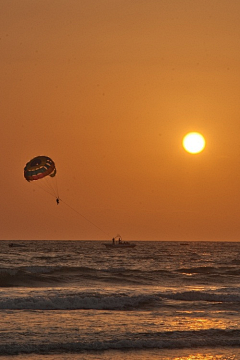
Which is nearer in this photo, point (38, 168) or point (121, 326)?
point (121, 326)

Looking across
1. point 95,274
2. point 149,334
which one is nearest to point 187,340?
point 149,334

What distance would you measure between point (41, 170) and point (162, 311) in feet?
70.2

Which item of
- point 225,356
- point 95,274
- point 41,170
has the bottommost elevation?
point 225,356

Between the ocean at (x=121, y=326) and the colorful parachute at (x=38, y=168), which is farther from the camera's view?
the colorful parachute at (x=38, y=168)

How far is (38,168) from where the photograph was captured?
4406cm

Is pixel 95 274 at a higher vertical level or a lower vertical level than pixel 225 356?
higher

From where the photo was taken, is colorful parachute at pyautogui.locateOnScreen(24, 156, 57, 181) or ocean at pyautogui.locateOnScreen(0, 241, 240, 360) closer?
ocean at pyautogui.locateOnScreen(0, 241, 240, 360)

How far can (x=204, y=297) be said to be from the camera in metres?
31.1

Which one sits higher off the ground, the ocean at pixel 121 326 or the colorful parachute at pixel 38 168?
the colorful parachute at pixel 38 168

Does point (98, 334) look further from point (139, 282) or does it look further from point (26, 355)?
point (139, 282)

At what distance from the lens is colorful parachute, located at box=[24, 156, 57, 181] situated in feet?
144

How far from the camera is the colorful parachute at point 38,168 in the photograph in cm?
4384

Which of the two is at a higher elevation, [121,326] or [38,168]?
[38,168]

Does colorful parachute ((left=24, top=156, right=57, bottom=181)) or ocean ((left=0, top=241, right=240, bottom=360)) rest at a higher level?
colorful parachute ((left=24, top=156, right=57, bottom=181))
